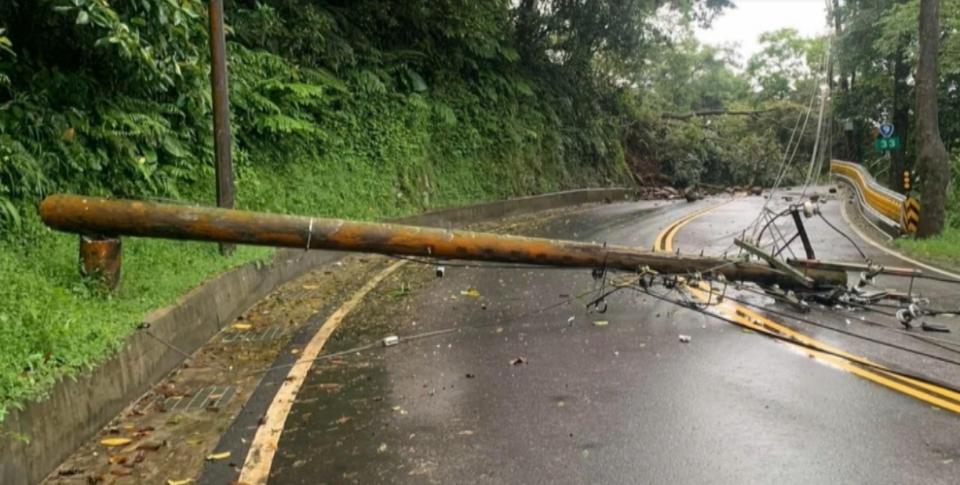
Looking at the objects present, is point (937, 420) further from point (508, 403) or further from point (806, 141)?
point (806, 141)

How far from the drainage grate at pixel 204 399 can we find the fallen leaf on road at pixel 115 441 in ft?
2.09

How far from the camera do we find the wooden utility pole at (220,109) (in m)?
10.4

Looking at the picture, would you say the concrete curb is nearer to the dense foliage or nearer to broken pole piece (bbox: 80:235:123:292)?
broken pole piece (bbox: 80:235:123:292)

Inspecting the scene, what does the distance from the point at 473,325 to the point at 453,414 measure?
2.87 m

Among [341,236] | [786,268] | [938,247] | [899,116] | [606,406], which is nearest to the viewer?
[606,406]

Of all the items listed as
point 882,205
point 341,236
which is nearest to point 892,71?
point 882,205

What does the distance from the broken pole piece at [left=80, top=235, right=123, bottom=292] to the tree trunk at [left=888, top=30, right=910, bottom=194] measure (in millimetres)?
29817

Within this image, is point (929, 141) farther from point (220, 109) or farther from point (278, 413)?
point (278, 413)

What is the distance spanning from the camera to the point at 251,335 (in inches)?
324

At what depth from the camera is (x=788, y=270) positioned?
8.64 metres

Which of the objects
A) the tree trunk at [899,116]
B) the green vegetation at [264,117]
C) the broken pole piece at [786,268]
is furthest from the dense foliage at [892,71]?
the broken pole piece at [786,268]

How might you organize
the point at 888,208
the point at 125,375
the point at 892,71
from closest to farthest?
1. the point at 125,375
2. the point at 888,208
3. the point at 892,71

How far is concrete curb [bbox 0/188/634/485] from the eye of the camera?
14.4 ft

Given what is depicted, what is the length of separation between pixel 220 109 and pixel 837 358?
8.57 metres
